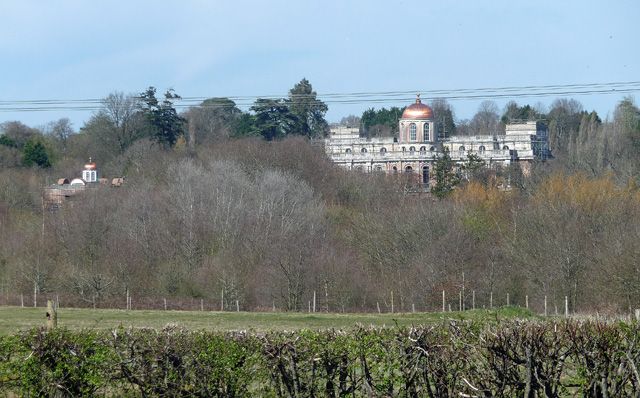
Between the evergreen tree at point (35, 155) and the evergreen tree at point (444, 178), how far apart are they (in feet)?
97.7

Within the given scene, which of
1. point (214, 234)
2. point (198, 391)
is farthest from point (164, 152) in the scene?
point (198, 391)

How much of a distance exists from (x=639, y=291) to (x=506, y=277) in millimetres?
8167

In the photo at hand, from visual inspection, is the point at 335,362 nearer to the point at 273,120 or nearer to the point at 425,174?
the point at 273,120

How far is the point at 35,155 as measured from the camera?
262 feet

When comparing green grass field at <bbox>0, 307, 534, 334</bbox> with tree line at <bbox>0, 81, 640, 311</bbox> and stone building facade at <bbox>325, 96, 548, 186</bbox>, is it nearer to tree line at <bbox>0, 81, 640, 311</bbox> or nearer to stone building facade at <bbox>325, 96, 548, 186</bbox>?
tree line at <bbox>0, 81, 640, 311</bbox>

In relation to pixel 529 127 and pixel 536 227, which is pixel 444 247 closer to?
pixel 536 227

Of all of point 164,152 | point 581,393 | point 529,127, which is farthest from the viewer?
point 529,127

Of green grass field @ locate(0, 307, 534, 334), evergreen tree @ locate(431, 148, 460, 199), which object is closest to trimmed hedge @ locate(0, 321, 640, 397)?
green grass field @ locate(0, 307, 534, 334)

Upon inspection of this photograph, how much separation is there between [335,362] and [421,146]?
Answer: 80.8m

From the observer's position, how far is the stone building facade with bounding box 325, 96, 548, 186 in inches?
3479

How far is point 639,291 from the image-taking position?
105 feet

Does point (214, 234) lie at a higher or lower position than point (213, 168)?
lower

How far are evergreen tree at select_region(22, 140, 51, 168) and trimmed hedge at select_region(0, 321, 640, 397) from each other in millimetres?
68077

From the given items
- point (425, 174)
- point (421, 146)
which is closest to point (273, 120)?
point (425, 174)
